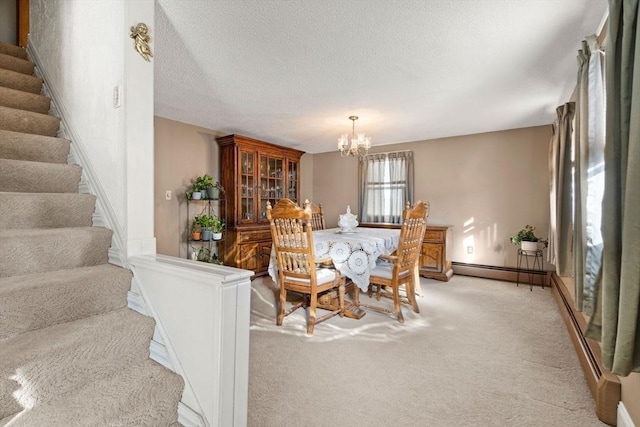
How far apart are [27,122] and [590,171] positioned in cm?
350

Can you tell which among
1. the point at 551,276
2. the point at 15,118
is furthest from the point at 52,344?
the point at 551,276

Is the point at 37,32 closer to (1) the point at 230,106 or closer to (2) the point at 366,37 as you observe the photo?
(1) the point at 230,106

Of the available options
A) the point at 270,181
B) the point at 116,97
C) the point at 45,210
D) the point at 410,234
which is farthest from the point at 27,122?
the point at 270,181

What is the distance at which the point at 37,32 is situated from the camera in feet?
→ 8.46

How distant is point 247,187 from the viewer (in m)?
4.79

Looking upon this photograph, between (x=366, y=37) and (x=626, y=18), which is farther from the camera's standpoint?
(x=366, y=37)

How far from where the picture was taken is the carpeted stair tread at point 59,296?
118cm

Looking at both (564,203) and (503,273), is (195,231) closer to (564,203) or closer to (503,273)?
(564,203)

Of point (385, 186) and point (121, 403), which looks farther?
point (385, 186)

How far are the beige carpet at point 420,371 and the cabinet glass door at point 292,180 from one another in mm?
2954

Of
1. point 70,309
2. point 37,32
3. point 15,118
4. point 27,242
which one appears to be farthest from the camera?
point 37,32

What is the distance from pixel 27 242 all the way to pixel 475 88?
359 cm

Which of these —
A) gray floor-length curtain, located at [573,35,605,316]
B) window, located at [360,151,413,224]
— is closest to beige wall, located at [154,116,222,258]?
window, located at [360,151,413,224]

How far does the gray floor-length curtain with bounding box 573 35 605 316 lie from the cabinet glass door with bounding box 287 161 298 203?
4.35 meters
